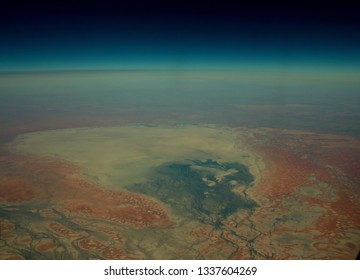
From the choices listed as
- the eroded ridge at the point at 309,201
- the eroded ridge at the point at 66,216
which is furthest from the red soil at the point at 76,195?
the eroded ridge at the point at 309,201

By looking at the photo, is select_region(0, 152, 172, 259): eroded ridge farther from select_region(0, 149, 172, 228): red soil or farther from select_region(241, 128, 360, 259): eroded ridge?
select_region(241, 128, 360, 259): eroded ridge

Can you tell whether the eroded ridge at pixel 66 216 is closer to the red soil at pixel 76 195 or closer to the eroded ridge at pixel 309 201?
the red soil at pixel 76 195

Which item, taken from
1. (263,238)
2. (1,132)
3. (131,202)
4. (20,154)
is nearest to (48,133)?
(1,132)

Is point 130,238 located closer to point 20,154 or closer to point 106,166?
point 106,166

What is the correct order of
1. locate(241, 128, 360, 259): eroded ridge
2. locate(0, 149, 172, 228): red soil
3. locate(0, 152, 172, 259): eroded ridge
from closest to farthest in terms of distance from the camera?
locate(0, 152, 172, 259): eroded ridge
locate(241, 128, 360, 259): eroded ridge
locate(0, 149, 172, 228): red soil

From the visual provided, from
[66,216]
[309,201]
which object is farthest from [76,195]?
[309,201]

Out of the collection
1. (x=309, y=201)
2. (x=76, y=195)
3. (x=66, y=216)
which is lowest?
(x=66, y=216)

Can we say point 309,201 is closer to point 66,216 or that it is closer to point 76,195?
point 66,216

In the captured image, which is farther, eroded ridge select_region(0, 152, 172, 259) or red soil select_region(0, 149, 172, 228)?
red soil select_region(0, 149, 172, 228)

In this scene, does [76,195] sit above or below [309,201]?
above

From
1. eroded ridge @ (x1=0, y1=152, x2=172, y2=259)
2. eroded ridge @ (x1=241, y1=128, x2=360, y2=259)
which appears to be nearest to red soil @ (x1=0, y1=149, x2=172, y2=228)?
eroded ridge @ (x1=0, y1=152, x2=172, y2=259)

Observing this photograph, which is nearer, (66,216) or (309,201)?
(66,216)
